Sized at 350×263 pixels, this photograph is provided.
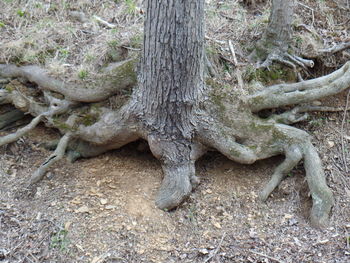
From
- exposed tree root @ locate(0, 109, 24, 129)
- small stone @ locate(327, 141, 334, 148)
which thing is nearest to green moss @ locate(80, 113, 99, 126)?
exposed tree root @ locate(0, 109, 24, 129)

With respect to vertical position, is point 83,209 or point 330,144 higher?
Answer: point 330,144

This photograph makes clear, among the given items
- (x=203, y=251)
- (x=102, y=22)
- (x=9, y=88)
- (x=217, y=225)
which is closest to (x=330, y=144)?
(x=217, y=225)

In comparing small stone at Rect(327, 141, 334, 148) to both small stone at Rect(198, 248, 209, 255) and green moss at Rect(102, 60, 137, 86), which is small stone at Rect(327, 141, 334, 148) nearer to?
small stone at Rect(198, 248, 209, 255)

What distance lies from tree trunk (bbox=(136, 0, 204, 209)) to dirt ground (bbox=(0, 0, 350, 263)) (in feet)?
0.87

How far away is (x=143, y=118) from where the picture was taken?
406cm

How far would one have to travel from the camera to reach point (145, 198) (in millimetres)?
4082

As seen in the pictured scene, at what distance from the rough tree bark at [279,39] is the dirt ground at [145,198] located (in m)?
0.30

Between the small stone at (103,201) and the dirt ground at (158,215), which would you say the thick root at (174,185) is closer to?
the dirt ground at (158,215)

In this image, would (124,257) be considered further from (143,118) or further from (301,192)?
(301,192)

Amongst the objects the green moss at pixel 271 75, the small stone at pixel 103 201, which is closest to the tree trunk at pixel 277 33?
the green moss at pixel 271 75

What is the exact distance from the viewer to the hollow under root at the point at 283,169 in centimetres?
410

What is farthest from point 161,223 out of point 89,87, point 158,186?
point 89,87

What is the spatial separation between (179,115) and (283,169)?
1.25 meters

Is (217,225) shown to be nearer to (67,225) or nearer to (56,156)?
(67,225)
